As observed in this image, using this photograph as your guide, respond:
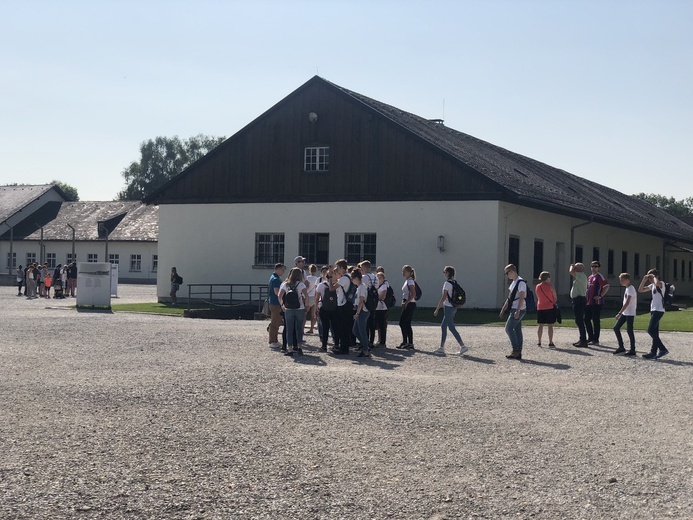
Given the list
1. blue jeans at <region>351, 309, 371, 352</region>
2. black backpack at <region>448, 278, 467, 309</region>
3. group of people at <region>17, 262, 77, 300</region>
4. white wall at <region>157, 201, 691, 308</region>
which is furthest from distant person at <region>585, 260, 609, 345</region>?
group of people at <region>17, 262, 77, 300</region>

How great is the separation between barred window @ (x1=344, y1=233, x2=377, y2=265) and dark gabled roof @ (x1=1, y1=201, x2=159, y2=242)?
3490 centimetres

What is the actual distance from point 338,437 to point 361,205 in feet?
80.5

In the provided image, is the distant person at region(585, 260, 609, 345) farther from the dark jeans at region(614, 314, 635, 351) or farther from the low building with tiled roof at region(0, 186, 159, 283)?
the low building with tiled roof at region(0, 186, 159, 283)

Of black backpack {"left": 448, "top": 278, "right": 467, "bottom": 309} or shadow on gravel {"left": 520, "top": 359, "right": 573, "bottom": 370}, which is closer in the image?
shadow on gravel {"left": 520, "top": 359, "right": 573, "bottom": 370}

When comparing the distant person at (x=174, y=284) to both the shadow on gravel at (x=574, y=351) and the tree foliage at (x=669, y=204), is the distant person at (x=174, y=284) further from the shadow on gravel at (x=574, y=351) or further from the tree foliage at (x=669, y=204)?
the tree foliage at (x=669, y=204)

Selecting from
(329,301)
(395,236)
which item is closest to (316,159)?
(395,236)

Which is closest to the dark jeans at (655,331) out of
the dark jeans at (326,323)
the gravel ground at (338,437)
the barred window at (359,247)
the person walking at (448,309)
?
the gravel ground at (338,437)

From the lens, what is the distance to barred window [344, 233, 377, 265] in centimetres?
3319

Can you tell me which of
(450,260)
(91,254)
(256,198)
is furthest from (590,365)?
(91,254)

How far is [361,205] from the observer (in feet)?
109

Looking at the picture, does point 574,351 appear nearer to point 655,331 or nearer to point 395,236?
point 655,331

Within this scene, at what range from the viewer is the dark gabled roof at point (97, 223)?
67.9 m

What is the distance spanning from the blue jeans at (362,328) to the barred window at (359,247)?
16.0 m

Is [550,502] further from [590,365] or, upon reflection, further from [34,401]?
[590,365]
